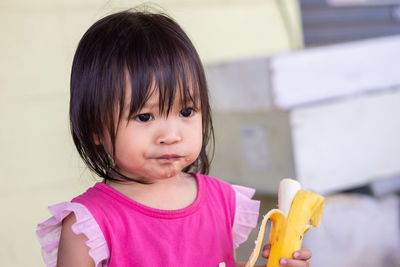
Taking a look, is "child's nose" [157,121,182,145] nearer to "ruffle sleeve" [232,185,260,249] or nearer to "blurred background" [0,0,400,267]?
"ruffle sleeve" [232,185,260,249]

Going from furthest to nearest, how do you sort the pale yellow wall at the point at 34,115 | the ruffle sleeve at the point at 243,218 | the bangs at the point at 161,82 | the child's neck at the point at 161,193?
the pale yellow wall at the point at 34,115
the ruffle sleeve at the point at 243,218
the child's neck at the point at 161,193
the bangs at the point at 161,82

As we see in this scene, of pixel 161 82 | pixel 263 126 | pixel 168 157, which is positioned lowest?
pixel 263 126

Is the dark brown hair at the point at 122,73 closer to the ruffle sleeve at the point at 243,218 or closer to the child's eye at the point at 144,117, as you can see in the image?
the child's eye at the point at 144,117

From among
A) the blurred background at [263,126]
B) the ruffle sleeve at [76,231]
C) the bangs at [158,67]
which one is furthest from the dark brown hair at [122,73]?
the blurred background at [263,126]

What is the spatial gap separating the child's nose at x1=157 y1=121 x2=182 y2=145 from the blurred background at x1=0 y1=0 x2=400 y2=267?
1106mm

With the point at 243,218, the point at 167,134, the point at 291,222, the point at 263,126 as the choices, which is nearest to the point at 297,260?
the point at 291,222

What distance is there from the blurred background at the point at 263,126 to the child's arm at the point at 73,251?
106 centimetres

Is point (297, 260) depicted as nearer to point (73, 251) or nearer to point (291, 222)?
point (291, 222)

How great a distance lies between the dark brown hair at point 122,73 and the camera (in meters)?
1.06

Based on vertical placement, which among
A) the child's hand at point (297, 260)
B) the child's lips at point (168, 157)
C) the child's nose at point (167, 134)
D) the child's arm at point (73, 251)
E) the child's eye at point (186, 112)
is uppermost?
the child's eye at point (186, 112)

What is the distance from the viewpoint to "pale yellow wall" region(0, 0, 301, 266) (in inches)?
87.2

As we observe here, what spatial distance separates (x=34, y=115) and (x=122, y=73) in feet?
4.38

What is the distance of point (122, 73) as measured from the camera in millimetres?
1063

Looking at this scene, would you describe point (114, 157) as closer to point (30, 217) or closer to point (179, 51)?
point (179, 51)
